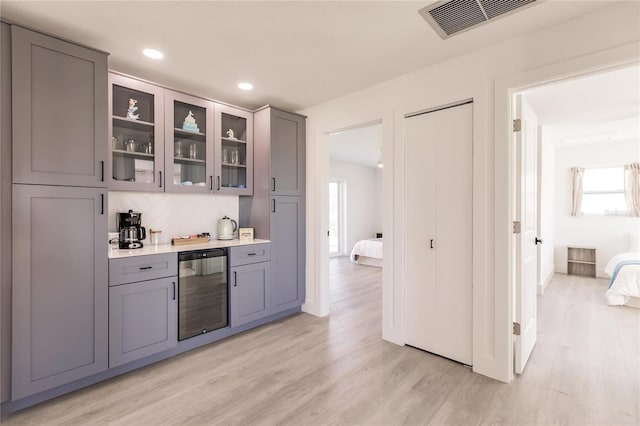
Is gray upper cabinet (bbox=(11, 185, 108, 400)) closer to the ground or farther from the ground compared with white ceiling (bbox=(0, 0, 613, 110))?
closer to the ground

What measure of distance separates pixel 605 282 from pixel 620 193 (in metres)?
1.70

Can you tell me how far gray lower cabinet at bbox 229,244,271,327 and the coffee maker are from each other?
0.82 metres

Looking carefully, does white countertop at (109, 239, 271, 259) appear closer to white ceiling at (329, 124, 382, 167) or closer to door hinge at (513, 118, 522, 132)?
white ceiling at (329, 124, 382, 167)

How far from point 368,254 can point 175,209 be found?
4461mm

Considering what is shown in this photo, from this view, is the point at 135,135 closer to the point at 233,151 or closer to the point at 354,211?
the point at 233,151

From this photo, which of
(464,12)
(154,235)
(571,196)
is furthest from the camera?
(571,196)

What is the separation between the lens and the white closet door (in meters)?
2.42

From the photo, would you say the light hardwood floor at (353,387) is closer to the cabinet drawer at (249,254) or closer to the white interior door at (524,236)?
the white interior door at (524,236)

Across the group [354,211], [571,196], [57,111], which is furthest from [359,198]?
[57,111]

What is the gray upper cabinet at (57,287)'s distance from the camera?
186 cm

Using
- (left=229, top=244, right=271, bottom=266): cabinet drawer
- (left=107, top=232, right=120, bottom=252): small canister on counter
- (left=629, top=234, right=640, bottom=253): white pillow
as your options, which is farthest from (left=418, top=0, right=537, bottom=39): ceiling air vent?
(left=629, top=234, right=640, bottom=253): white pillow

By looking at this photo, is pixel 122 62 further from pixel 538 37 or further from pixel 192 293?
pixel 538 37

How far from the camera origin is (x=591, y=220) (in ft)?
18.6

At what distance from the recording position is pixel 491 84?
2.25 meters
